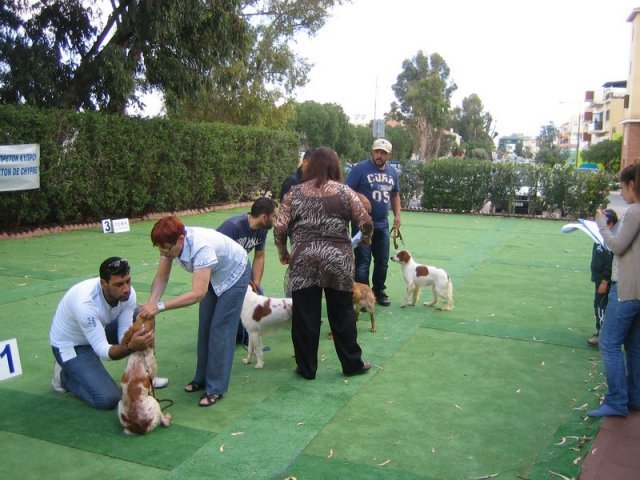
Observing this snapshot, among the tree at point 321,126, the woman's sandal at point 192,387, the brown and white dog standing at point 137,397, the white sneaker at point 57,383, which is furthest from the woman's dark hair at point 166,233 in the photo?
the tree at point 321,126

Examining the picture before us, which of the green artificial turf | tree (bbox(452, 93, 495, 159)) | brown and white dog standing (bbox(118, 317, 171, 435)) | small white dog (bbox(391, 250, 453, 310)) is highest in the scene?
tree (bbox(452, 93, 495, 159))

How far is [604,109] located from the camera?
86938 millimetres

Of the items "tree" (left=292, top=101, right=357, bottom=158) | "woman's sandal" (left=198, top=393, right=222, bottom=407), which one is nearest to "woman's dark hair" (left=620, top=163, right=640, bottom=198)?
"woman's sandal" (left=198, top=393, right=222, bottom=407)

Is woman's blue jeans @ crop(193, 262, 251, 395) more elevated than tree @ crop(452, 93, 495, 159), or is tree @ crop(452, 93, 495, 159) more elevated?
tree @ crop(452, 93, 495, 159)

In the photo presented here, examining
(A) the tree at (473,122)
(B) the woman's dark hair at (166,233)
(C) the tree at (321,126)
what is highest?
(A) the tree at (473,122)

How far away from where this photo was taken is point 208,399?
4512 mm

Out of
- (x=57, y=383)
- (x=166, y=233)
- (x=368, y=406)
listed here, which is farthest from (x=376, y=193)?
(x=57, y=383)

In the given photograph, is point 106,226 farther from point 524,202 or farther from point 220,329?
point 524,202

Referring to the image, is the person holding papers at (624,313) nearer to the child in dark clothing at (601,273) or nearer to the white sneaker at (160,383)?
the child in dark clothing at (601,273)

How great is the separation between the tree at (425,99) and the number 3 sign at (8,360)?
59329 mm

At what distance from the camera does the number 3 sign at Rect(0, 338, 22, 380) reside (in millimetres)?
4051

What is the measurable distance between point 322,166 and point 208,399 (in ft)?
6.37

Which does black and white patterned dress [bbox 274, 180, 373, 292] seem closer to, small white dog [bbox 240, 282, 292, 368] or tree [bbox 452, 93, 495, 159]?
small white dog [bbox 240, 282, 292, 368]

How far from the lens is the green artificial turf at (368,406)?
3.68m
